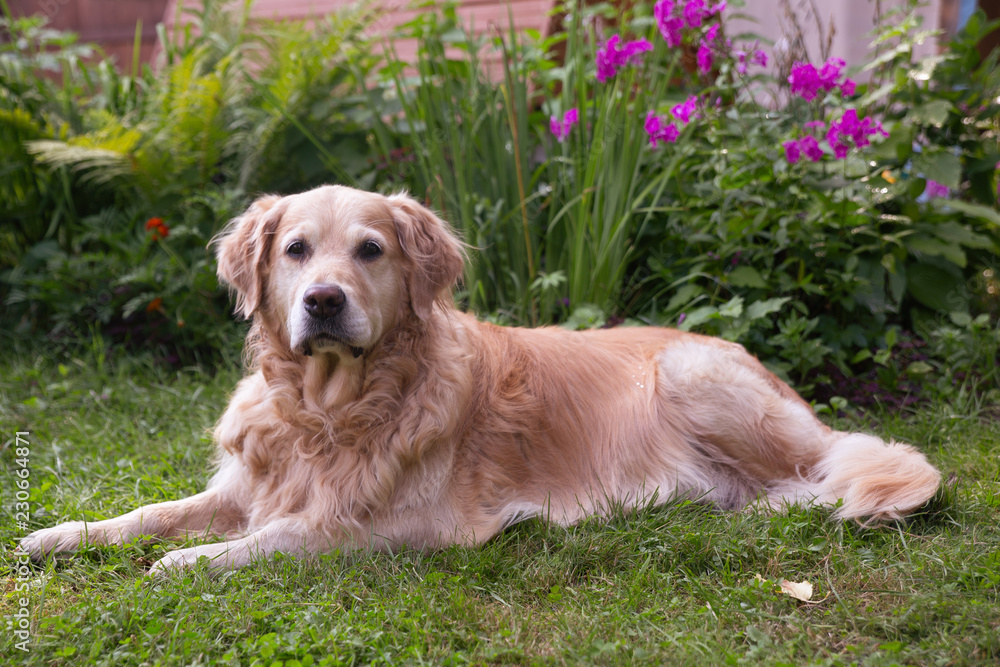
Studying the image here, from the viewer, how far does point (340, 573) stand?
2240 millimetres

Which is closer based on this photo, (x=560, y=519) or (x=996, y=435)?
(x=560, y=519)

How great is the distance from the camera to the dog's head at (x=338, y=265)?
2383mm

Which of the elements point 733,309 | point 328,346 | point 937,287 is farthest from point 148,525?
point 937,287

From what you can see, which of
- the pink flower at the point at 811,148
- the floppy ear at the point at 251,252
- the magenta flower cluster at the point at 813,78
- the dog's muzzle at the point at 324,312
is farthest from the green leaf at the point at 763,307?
the floppy ear at the point at 251,252

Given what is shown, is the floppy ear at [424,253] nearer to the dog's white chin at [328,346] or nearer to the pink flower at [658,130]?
the dog's white chin at [328,346]

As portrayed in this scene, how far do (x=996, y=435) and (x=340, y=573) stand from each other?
279 centimetres

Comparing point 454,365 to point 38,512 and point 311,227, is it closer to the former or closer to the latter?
point 311,227

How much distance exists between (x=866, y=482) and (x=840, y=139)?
1.73 metres

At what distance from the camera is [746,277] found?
371 cm

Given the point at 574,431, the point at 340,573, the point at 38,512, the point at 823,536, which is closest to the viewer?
the point at 340,573

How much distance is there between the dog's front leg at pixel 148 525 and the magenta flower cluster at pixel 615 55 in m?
2.71

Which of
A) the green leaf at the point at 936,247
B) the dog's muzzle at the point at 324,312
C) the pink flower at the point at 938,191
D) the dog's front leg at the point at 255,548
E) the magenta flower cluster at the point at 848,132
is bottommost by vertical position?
the dog's front leg at the point at 255,548

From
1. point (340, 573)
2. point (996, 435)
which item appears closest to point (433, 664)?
point (340, 573)

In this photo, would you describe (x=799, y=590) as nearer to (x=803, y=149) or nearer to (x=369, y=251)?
(x=369, y=251)
